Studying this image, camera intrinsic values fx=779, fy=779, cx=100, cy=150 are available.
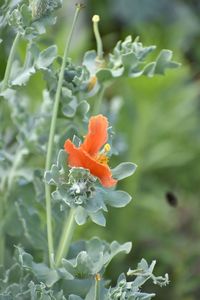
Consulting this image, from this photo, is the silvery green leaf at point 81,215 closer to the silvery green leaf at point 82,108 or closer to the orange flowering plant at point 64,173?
the orange flowering plant at point 64,173

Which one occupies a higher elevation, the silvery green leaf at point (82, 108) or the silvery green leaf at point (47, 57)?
the silvery green leaf at point (47, 57)

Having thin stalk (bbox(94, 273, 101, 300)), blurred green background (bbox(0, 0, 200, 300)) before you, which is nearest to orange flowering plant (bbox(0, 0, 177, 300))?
thin stalk (bbox(94, 273, 101, 300))

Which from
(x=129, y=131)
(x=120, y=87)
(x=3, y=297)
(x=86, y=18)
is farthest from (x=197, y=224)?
(x=86, y=18)

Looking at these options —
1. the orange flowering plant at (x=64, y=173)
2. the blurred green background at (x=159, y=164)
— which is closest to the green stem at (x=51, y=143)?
the orange flowering plant at (x=64, y=173)

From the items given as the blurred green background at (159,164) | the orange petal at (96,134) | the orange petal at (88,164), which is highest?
the blurred green background at (159,164)

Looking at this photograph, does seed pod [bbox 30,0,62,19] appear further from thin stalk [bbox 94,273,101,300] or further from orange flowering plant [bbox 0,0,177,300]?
thin stalk [bbox 94,273,101,300]

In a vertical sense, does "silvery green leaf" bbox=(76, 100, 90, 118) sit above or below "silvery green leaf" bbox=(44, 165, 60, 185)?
above

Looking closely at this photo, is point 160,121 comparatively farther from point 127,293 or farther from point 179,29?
point 127,293

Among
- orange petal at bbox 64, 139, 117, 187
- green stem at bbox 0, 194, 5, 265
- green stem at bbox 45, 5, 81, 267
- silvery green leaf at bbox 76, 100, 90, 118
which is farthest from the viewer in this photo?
green stem at bbox 0, 194, 5, 265
